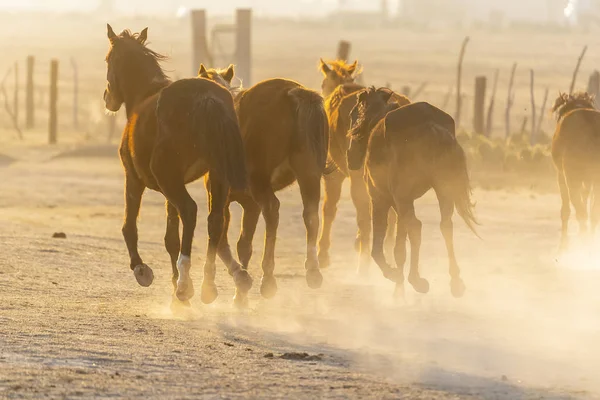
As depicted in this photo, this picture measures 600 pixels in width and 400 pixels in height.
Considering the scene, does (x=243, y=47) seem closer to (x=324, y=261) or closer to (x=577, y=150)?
(x=577, y=150)

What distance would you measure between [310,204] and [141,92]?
4.95 ft

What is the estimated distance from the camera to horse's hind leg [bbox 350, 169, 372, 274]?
42.6ft

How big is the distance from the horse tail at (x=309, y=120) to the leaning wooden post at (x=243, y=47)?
57.3 feet

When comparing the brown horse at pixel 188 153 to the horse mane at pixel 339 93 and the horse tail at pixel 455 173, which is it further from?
the horse mane at pixel 339 93

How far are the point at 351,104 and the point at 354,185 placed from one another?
830mm

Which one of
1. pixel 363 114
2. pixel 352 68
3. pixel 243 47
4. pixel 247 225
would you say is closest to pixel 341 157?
pixel 352 68

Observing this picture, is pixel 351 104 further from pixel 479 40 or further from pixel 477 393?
pixel 479 40

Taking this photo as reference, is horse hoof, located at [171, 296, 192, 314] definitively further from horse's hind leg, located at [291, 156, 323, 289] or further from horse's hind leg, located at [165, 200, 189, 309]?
horse's hind leg, located at [291, 156, 323, 289]

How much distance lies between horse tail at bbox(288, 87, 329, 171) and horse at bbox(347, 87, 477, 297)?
0.58 meters

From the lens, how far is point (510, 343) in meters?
8.62

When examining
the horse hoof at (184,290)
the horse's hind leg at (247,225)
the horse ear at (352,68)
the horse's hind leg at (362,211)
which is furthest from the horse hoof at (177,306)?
the horse ear at (352,68)

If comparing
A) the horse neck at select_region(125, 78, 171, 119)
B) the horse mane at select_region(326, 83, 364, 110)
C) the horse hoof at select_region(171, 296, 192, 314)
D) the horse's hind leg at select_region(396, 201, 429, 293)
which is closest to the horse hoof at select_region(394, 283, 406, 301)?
the horse's hind leg at select_region(396, 201, 429, 293)

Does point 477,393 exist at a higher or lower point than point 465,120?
higher

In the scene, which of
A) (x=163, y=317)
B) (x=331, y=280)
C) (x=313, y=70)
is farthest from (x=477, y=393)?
(x=313, y=70)
